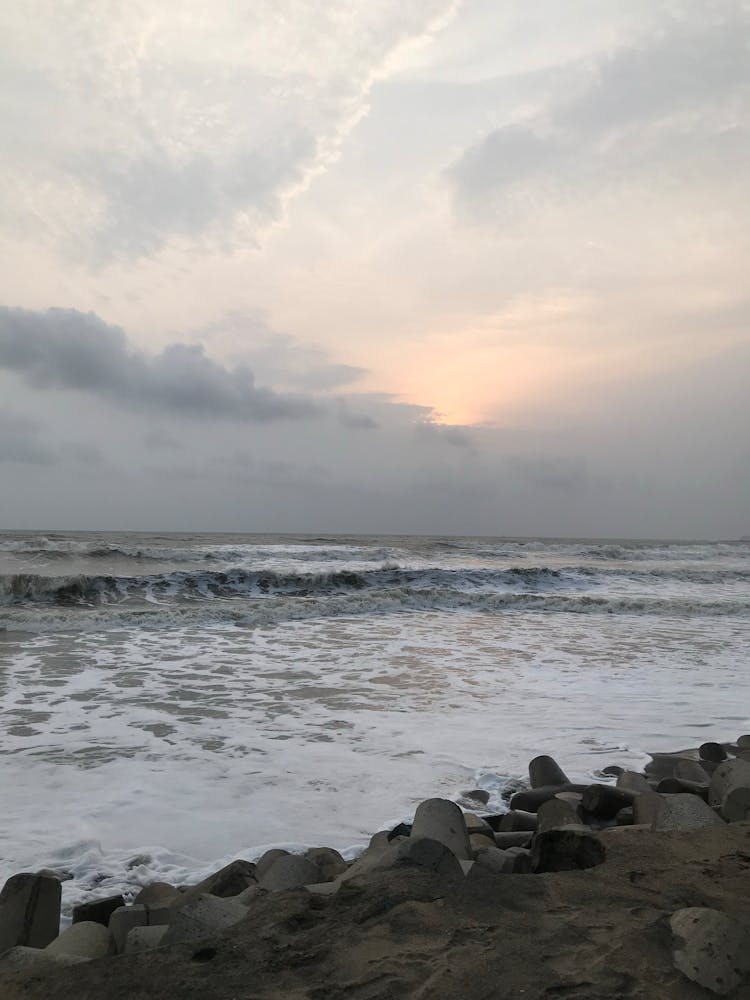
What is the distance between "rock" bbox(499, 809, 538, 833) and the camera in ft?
12.0

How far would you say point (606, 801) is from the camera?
12.5 ft

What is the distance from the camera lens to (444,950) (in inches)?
76.6

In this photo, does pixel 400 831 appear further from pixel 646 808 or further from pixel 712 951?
pixel 712 951

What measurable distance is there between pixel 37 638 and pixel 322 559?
56.0ft

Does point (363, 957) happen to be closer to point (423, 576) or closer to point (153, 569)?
point (423, 576)

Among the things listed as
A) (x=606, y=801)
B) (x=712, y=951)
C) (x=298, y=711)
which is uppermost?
(x=712, y=951)

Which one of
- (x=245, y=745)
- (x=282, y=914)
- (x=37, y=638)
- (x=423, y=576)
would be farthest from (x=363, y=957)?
(x=423, y=576)

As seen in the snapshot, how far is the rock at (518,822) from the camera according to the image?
3.66 meters

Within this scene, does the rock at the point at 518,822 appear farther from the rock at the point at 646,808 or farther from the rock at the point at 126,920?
the rock at the point at 126,920

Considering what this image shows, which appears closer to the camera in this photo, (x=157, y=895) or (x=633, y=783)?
(x=157, y=895)

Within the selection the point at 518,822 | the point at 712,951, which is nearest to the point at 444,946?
the point at 712,951

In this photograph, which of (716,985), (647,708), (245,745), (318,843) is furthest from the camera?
(647,708)

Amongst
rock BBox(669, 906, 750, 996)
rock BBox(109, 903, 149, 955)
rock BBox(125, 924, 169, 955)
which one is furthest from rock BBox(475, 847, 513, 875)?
rock BBox(109, 903, 149, 955)

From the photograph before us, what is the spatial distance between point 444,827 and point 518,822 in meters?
0.99
